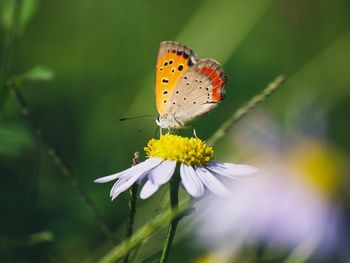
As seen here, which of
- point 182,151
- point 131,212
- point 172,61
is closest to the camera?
point 131,212

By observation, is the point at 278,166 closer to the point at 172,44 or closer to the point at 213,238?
the point at 213,238

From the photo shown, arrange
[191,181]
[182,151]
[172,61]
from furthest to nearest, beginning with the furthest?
[172,61] < [182,151] < [191,181]

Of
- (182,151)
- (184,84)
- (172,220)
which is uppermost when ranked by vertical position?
(184,84)

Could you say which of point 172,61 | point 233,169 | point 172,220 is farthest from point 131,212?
point 172,61

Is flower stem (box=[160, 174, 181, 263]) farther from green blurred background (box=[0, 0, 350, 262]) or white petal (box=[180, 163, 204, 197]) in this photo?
green blurred background (box=[0, 0, 350, 262])

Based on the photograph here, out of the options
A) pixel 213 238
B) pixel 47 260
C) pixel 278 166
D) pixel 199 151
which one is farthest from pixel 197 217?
pixel 278 166

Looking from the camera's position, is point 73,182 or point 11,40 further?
point 11,40

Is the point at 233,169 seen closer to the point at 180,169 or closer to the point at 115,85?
the point at 180,169
